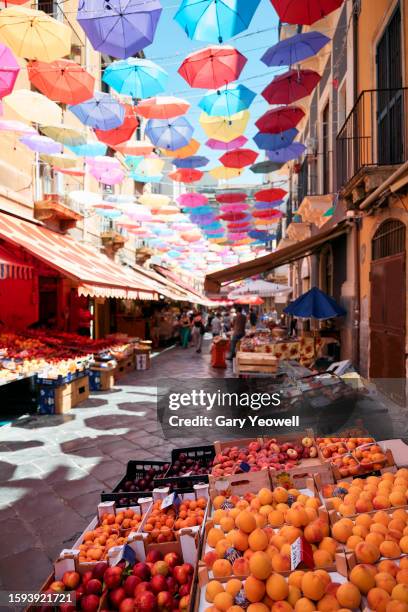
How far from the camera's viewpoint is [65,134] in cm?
946

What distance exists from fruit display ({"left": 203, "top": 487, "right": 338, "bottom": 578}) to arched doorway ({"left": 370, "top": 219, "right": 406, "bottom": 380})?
4.67 m

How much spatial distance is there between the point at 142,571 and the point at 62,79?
24.2ft

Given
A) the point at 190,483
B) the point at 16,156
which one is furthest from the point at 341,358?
the point at 16,156

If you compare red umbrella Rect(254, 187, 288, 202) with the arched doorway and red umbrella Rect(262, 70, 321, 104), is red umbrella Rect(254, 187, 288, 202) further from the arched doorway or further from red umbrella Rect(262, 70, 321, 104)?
the arched doorway

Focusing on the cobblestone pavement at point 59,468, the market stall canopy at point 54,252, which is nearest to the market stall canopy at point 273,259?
the market stall canopy at point 54,252

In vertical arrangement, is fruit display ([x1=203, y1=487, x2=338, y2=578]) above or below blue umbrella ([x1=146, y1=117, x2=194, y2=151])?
below

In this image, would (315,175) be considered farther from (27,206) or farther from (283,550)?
(283,550)

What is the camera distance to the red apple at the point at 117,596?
2.19 meters

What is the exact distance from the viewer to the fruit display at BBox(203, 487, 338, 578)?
6.97 ft

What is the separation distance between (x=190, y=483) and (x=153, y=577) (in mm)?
1402

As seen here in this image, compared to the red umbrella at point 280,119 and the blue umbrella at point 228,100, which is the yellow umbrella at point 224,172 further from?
the blue umbrella at point 228,100

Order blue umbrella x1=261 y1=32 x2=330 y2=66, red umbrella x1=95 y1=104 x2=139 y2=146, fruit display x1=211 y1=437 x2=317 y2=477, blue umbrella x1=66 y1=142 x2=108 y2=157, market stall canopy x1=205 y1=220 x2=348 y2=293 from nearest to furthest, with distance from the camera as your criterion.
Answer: fruit display x1=211 y1=437 x2=317 y2=477, blue umbrella x1=261 y1=32 x2=330 y2=66, red umbrella x1=95 y1=104 x2=139 y2=146, market stall canopy x1=205 y1=220 x2=348 y2=293, blue umbrella x1=66 y1=142 x2=108 y2=157

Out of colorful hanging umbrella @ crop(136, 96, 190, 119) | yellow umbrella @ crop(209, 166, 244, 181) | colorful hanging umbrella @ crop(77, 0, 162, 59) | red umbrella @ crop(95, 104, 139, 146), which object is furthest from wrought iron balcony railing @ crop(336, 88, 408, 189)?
red umbrella @ crop(95, 104, 139, 146)

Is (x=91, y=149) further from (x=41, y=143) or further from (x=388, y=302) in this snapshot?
(x=388, y=302)
